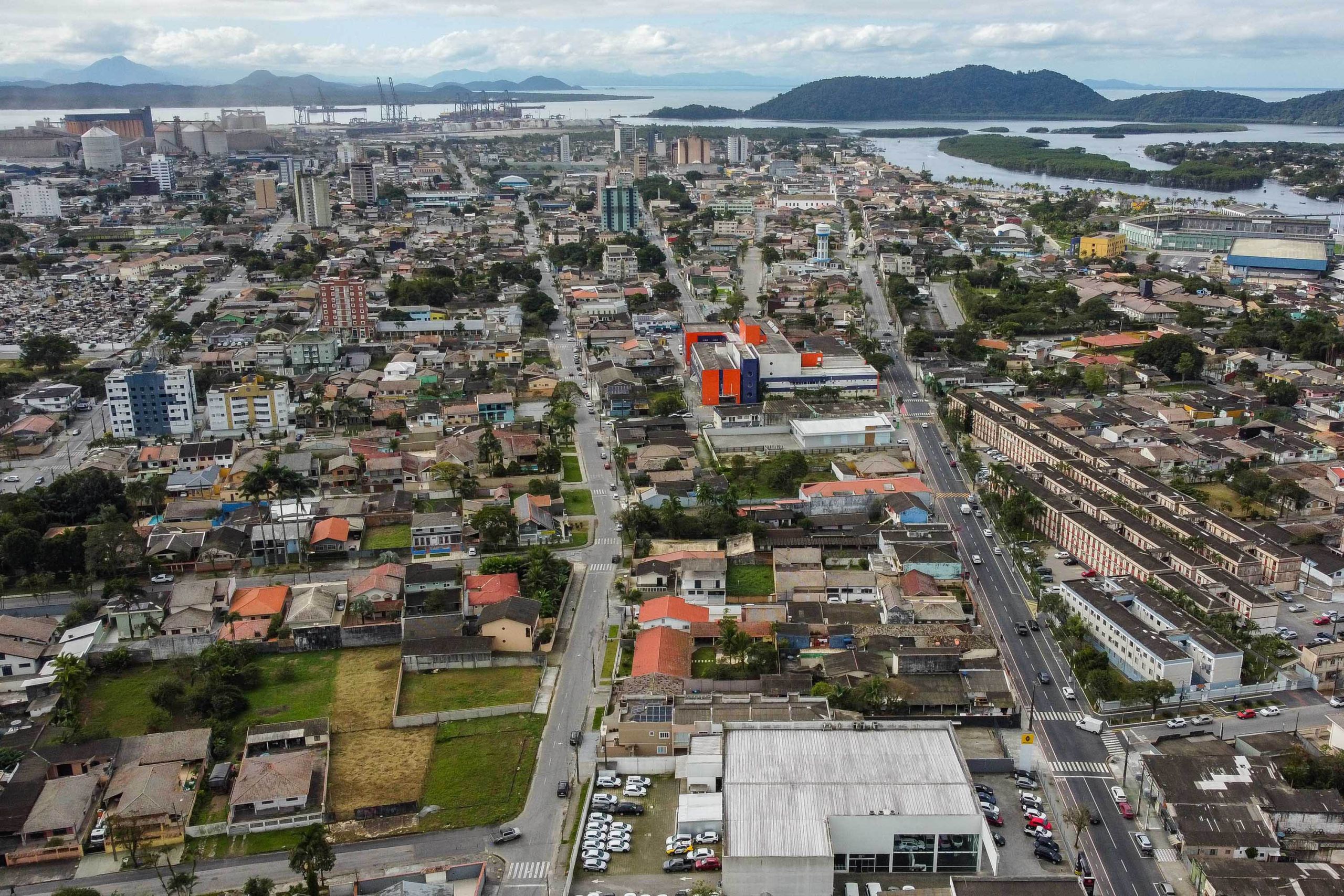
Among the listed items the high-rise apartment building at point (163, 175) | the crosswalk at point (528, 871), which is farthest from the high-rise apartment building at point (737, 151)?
the crosswalk at point (528, 871)

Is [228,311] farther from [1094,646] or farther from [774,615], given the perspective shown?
[1094,646]

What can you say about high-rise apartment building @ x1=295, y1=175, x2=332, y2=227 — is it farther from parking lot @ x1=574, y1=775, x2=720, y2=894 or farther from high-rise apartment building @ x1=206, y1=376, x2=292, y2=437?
parking lot @ x1=574, y1=775, x2=720, y2=894

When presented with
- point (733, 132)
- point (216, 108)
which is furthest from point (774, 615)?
point (216, 108)


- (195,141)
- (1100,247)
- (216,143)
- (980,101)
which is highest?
(980,101)

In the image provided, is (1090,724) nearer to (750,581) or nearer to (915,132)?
(750,581)

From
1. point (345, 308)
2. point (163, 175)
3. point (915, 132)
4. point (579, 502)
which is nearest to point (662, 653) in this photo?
point (579, 502)

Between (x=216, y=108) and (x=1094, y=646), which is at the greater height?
(x=216, y=108)
